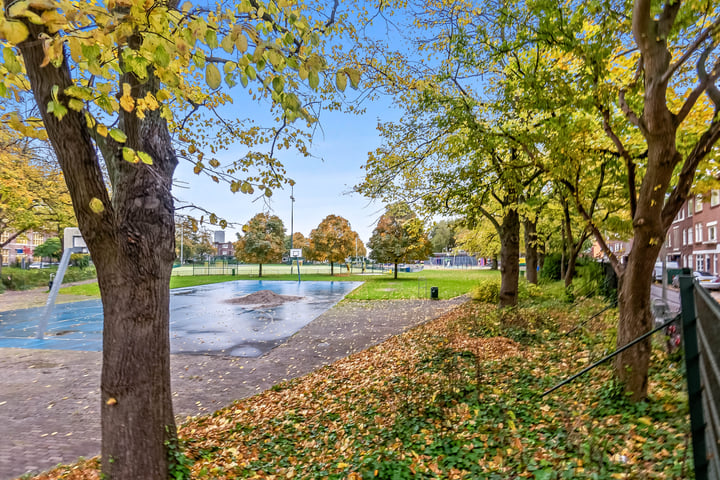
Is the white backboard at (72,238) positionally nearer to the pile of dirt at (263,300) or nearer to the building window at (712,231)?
the pile of dirt at (263,300)

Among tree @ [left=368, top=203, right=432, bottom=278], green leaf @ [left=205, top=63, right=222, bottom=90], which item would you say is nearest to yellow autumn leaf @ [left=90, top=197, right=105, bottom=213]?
green leaf @ [left=205, top=63, right=222, bottom=90]

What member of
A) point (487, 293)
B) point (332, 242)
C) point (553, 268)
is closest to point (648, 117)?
point (487, 293)

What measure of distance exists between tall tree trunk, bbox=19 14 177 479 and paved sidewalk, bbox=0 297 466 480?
5.96 feet

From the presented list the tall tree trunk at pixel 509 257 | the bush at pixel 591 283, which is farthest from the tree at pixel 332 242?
the tall tree trunk at pixel 509 257

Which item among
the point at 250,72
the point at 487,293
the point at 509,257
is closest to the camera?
the point at 250,72

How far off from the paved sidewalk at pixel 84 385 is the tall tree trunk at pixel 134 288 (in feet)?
5.96

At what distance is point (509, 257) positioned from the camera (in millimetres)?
12266

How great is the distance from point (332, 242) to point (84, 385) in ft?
117

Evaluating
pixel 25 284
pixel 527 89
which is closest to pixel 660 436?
pixel 527 89

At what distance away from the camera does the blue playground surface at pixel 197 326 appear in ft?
33.7

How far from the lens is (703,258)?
30.7m

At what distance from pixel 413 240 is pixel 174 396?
28085 mm

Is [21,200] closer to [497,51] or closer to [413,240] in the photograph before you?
[497,51]

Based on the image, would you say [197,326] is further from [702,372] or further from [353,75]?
[702,372]
